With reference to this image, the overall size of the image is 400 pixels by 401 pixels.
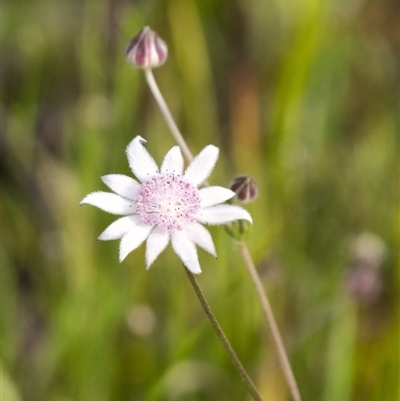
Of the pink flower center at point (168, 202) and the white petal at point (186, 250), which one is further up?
the pink flower center at point (168, 202)

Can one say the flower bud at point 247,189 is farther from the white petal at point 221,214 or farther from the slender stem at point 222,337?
the slender stem at point 222,337

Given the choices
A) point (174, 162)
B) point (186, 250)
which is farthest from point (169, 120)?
point (186, 250)

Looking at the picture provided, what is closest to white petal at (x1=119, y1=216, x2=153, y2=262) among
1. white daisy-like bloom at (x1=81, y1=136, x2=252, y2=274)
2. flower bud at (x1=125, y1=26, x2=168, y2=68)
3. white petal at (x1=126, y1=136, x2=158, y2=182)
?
white daisy-like bloom at (x1=81, y1=136, x2=252, y2=274)

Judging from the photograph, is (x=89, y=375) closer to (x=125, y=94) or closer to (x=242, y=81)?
(x=125, y=94)

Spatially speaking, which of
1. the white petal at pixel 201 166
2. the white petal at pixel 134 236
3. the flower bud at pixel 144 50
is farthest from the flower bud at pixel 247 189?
the flower bud at pixel 144 50

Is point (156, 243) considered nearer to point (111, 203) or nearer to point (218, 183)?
point (111, 203)
